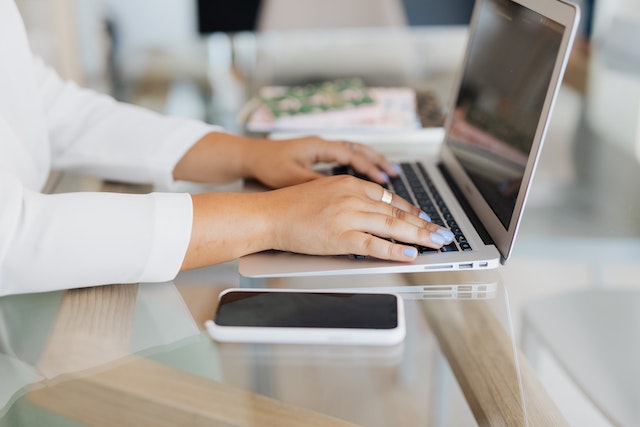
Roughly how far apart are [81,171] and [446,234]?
609mm

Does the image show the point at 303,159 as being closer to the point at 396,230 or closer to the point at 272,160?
the point at 272,160

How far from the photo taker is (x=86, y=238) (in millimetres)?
772

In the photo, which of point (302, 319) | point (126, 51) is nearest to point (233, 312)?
point (302, 319)

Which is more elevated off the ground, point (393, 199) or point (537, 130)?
point (537, 130)

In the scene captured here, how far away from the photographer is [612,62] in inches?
72.3

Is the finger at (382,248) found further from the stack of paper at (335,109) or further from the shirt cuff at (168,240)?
the stack of paper at (335,109)

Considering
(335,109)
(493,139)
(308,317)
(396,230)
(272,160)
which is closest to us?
(308,317)

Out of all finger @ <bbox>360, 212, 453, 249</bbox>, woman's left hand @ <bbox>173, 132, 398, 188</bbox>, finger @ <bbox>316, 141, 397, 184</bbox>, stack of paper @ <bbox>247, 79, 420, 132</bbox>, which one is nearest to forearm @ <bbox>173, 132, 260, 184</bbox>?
woman's left hand @ <bbox>173, 132, 398, 188</bbox>

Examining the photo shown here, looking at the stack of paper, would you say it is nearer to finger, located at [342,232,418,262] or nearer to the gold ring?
the gold ring

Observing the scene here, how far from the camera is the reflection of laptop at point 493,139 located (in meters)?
0.81

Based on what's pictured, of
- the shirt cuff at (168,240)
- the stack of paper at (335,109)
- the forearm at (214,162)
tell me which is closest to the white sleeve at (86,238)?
the shirt cuff at (168,240)

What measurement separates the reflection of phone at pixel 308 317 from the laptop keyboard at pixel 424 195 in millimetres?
141

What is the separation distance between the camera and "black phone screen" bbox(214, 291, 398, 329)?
694 millimetres

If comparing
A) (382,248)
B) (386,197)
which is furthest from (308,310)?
(386,197)
